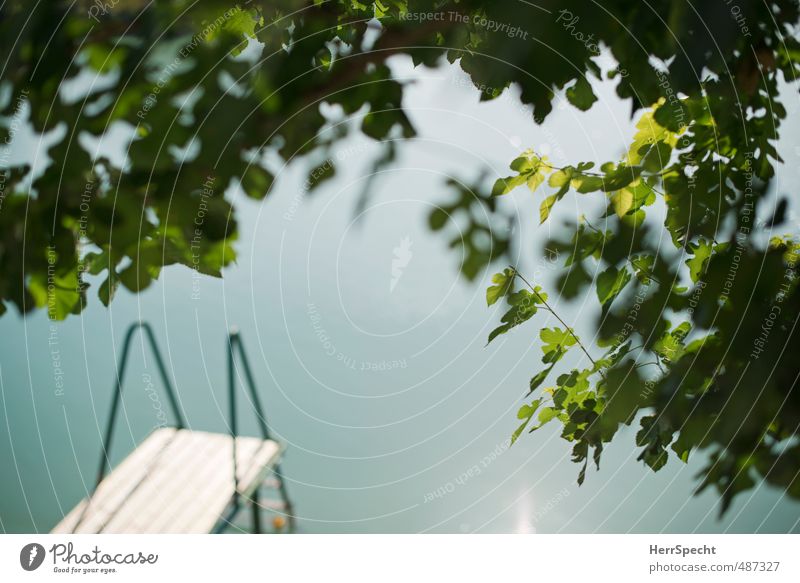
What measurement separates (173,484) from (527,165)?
44 cm

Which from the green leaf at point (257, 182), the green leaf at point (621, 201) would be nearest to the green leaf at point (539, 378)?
the green leaf at point (621, 201)

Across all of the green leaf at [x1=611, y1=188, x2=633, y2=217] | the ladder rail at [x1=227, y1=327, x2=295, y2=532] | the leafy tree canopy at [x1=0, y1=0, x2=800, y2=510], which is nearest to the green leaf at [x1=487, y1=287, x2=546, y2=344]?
the leafy tree canopy at [x1=0, y1=0, x2=800, y2=510]

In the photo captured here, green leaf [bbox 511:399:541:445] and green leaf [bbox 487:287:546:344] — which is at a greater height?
green leaf [bbox 487:287:546:344]

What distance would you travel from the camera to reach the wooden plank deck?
52 centimetres

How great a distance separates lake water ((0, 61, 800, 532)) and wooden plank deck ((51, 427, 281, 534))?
0.05 feet

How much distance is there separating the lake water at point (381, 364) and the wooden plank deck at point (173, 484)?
0.01 m

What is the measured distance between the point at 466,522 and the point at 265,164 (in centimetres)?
38

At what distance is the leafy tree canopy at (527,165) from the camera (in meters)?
0.54

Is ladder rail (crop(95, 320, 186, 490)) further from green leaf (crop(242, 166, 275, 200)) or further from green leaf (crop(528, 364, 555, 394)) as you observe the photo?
green leaf (crop(528, 364, 555, 394))

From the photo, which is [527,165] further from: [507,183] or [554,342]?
[554,342]

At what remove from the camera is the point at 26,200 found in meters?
0.53
